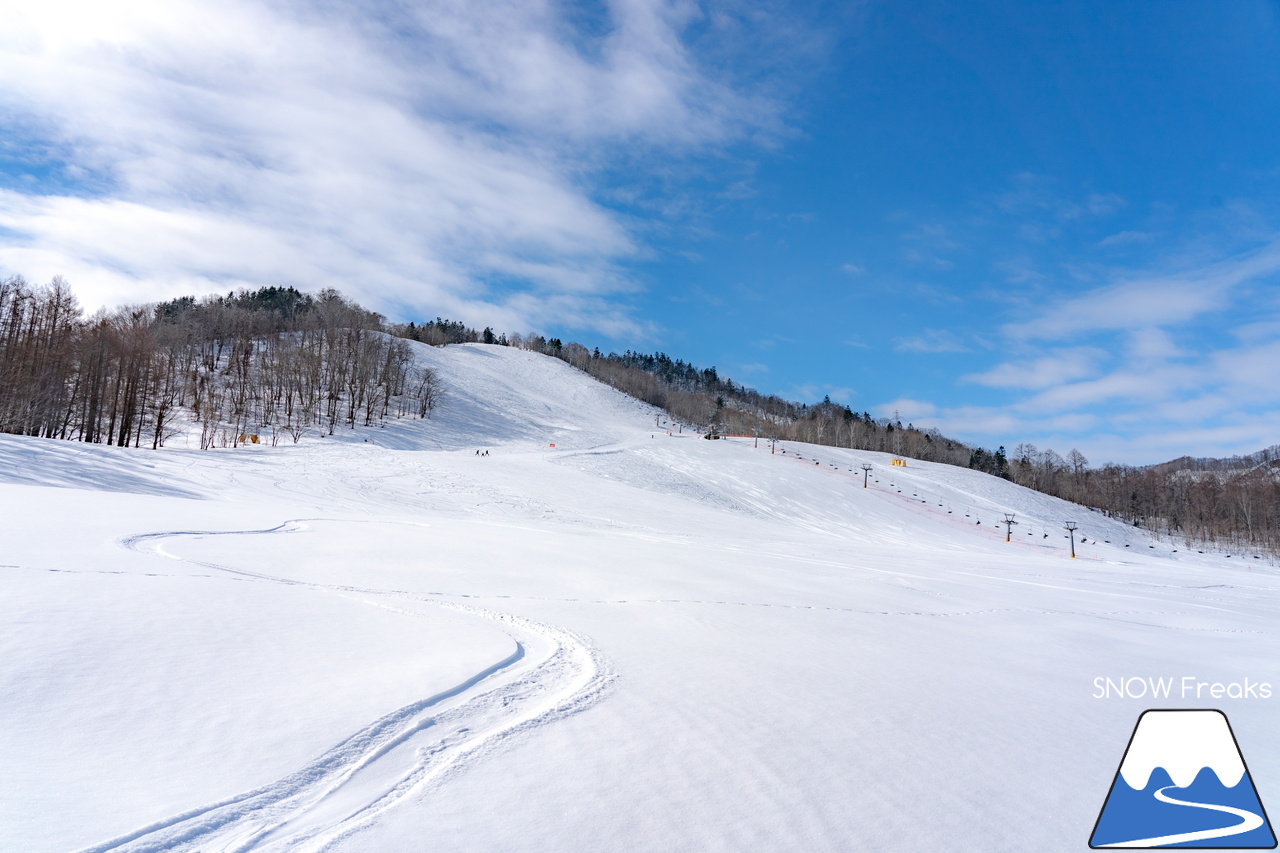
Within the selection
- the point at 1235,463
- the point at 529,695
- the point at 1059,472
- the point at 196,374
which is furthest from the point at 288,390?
the point at 1235,463

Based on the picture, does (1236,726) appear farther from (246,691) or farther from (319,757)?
(246,691)

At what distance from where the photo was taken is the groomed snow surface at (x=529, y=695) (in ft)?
8.00

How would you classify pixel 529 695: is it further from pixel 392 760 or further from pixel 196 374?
pixel 196 374

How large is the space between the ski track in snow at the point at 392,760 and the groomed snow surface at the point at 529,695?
2 cm

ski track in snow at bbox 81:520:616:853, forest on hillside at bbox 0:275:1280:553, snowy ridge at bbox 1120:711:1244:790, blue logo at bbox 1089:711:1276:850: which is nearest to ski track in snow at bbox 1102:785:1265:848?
blue logo at bbox 1089:711:1276:850

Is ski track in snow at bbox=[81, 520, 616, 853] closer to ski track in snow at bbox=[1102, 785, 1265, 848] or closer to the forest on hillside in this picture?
ski track in snow at bbox=[1102, 785, 1265, 848]

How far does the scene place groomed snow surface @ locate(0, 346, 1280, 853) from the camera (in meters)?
2.44

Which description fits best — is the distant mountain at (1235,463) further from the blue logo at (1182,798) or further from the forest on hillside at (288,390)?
the blue logo at (1182,798)

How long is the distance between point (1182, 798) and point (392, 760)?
4.16 metres

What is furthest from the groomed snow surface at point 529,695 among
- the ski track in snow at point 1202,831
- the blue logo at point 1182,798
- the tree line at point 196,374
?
the tree line at point 196,374

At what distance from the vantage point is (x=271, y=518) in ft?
40.3

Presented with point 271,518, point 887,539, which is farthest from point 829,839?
point 887,539

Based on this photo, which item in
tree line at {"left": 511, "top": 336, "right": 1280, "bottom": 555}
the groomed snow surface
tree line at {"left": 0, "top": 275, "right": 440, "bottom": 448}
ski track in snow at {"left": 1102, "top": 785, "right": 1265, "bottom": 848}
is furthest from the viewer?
tree line at {"left": 511, "top": 336, "right": 1280, "bottom": 555}

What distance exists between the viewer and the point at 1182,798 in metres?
3.08
